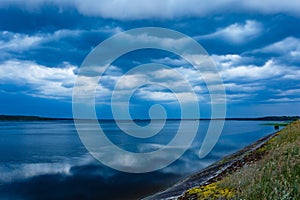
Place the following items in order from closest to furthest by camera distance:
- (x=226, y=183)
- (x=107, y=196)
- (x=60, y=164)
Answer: (x=226, y=183)
(x=107, y=196)
(x=60, y=164)

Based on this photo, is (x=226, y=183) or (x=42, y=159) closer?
(x=226, y=183)

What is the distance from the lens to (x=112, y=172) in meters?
27.3

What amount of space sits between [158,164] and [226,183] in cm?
2303

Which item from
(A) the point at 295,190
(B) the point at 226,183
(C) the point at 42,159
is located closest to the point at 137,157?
(C) the point at 42,159

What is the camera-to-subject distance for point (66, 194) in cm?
1977

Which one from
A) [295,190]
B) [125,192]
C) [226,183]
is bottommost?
[125,192]

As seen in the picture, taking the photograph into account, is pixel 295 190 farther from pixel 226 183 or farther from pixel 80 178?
pixel 80 178

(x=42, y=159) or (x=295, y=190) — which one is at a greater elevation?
(x=295, y=190)

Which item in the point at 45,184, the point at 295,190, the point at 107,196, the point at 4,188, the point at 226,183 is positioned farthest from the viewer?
the point at 45,184

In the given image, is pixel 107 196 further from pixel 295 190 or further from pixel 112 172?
pixel 295 190

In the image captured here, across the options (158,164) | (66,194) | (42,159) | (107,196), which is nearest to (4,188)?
(66,194)

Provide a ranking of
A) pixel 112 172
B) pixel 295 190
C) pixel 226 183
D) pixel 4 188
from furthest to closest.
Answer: pixel 112 172 → pixel 4 188 → pixel 226 183 → pixel 295 190

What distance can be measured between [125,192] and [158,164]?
11.4 m

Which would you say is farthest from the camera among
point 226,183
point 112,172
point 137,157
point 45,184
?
point 137,157
